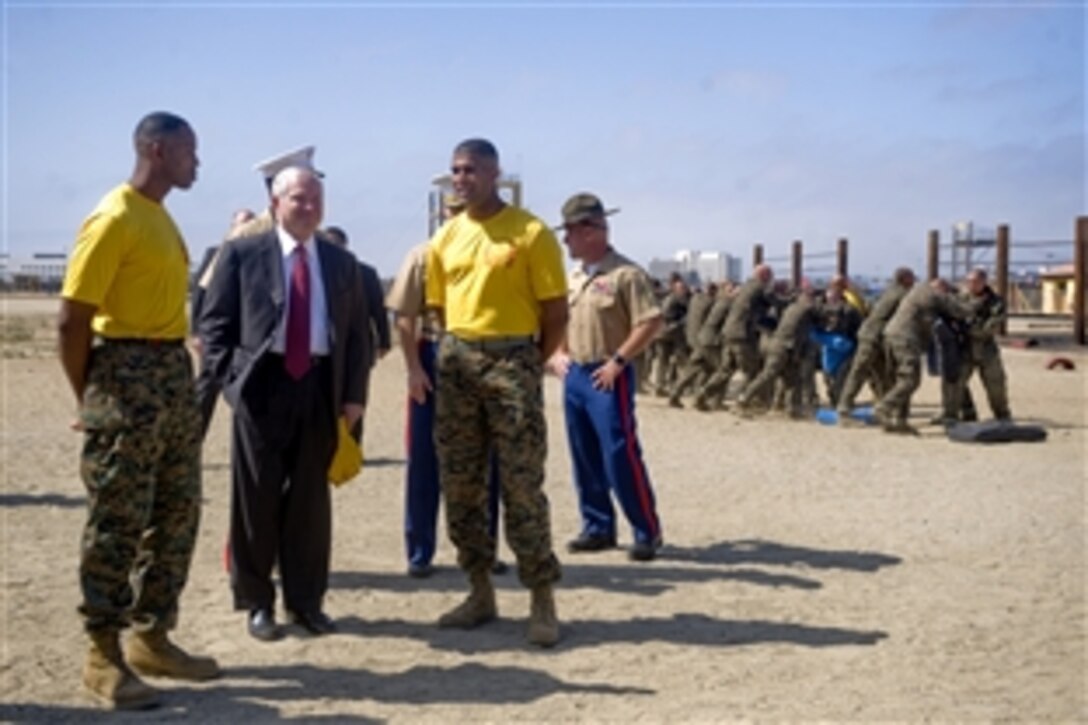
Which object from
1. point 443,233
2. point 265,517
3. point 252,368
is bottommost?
point 265,517

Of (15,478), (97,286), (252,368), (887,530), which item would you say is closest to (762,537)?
(887,530)

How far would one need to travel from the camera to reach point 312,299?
5668 mm

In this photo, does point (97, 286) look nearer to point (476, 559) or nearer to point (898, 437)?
point (476, 559)

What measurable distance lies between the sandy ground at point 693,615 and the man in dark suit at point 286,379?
0.36m

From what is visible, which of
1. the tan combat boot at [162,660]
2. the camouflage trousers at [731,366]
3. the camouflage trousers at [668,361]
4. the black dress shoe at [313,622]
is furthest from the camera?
the camouflage trousers at [668,361]

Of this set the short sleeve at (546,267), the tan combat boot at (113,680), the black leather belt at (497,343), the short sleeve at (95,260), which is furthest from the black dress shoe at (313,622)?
the short sleeve at (95,260)

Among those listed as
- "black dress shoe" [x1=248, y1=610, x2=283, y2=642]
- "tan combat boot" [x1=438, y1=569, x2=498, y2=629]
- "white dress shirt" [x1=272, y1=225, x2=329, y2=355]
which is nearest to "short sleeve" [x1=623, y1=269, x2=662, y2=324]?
"tan combat boot" [x1=438, y1=569, x2=498, y2=629]

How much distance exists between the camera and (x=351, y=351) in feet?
19.0

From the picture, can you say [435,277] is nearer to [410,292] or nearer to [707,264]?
[410,292]

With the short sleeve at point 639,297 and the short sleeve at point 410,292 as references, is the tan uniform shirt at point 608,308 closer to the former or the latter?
the short sleeve at point 639,297

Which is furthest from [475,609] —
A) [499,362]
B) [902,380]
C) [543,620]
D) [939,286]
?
[939,286]

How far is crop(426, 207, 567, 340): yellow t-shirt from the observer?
571 cm

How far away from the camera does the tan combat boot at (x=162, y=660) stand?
5.17 m

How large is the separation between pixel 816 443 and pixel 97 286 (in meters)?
10.0
